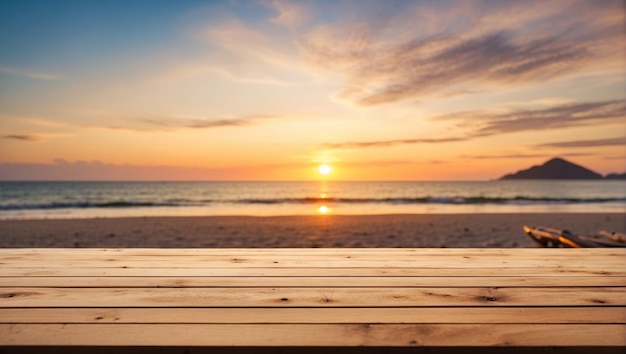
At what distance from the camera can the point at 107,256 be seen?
317 cm

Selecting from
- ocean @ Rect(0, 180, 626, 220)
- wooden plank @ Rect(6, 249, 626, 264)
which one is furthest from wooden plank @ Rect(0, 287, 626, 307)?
ocean @ Rect(0, 180, 626, 220)

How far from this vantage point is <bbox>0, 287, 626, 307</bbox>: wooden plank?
1949mm

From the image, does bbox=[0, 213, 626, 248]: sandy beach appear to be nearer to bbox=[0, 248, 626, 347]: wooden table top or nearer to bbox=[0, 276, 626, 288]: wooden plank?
bbox=[0, 248, 626, 347]: wooden table top

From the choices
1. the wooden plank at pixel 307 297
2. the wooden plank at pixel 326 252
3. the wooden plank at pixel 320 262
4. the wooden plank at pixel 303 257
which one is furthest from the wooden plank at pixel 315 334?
the wooden plank at pixel 326 252

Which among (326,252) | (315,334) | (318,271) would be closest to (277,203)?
(326,252)

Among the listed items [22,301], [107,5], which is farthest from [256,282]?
→ [107,5]

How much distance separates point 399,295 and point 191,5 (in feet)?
16.9

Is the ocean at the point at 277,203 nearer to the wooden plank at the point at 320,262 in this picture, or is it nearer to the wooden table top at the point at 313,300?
the wooden plank at the point at 320,262

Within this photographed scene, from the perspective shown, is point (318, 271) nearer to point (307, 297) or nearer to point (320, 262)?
point (320, 262)

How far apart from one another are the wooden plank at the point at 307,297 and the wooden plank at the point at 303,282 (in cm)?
8

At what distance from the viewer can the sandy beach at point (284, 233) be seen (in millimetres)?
9492

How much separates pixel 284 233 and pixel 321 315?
947 centimetres

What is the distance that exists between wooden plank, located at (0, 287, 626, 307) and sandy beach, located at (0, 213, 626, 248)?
23.0ft
